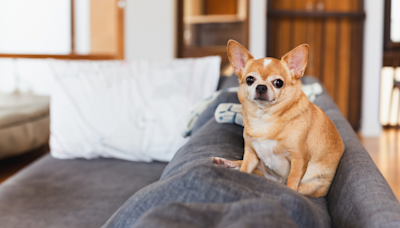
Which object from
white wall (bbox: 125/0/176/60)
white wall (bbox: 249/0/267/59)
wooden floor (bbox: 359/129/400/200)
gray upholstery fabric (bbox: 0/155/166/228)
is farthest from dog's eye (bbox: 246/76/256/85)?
white wall (bbox: 249/0/267/59)

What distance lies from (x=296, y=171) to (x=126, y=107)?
95 cm

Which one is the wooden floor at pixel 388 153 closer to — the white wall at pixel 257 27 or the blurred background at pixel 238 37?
the blurred background at pixel 238 37

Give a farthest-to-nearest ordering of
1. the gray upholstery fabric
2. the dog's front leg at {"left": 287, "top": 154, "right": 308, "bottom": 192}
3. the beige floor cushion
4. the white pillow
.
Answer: the beige floor cushion
the white pillow
the gray upholstery fabric
the dog's front leg at {"left": 287, "top": 154, "right": 308, "bottom": 192}

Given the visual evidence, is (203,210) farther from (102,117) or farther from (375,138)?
(375,138)

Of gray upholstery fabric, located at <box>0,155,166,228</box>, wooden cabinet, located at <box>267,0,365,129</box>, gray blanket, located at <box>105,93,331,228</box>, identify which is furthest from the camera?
wooden cabinet, located at <box>267,0,365,129</box>

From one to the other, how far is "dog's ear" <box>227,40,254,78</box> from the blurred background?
1.77 meters

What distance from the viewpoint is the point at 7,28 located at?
10.9 feet

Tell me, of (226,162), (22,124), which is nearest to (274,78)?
(226,162)

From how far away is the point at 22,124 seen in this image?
2264 millimetres

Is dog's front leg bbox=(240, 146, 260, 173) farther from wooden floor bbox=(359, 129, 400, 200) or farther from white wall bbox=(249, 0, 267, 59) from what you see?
white wall bbox=(249, 0, 267, 59)

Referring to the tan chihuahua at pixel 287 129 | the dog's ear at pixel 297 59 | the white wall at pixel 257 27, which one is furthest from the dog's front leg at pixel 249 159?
the white wall at pixel 257 27

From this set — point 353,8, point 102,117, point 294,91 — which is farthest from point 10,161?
point 353,8

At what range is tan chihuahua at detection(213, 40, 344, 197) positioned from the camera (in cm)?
78

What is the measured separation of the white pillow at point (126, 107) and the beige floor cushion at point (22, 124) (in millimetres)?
725
